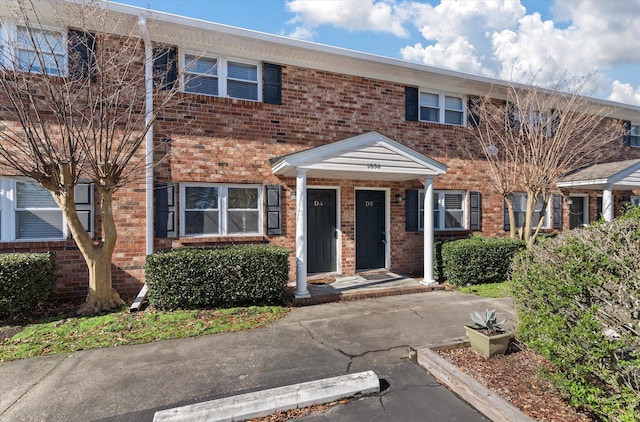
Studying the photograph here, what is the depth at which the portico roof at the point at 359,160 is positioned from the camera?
6574 millimetres

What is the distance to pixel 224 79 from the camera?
293 inches

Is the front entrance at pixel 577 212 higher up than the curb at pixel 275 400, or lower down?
higher up

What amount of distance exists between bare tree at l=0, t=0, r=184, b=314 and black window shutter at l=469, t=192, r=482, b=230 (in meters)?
8.45

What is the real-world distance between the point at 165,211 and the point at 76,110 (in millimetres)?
2482

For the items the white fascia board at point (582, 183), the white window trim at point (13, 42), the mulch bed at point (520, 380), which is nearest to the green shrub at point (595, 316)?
the mulch bed at point (520, 380)

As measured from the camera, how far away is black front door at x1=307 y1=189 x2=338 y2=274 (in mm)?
8227

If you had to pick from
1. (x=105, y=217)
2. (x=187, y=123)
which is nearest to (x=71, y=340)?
(x=105, y=217)

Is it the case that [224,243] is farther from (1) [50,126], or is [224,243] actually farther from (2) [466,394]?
(2) [466,394]

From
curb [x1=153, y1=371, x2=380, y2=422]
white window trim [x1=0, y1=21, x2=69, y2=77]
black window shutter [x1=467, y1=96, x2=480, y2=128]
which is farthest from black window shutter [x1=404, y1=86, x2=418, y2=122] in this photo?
white window trim [x1=0, y1=21, x2=69, y2=77]

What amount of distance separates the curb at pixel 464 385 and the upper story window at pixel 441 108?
283 inches

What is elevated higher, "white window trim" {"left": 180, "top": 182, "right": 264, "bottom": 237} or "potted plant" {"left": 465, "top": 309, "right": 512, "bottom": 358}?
"white window trim" {"left": 180, "top": 182, "right": 264, "bottom": 237}

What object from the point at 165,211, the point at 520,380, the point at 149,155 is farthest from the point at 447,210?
the point at 149,155

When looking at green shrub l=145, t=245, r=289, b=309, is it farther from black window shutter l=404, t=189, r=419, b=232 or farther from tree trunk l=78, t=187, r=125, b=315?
black window shutter l=404, t=189, r=419, b=232

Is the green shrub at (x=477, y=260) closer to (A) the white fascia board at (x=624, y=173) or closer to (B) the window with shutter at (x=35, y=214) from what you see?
(A) the white fascia board at (x=624, y=173)
